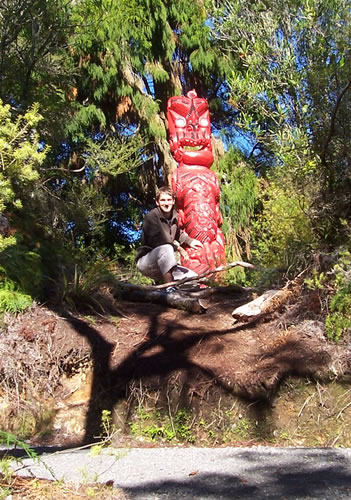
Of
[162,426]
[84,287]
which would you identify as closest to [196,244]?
[84,287]

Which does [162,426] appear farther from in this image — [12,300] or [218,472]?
[12,300]

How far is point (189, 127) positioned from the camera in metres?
10.4

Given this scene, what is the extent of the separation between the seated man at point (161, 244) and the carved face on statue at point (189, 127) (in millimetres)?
2714

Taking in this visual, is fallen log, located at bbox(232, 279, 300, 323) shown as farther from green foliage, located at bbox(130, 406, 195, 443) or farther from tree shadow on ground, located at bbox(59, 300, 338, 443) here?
green foliage, located at bbox(130, 406, 195, 443)

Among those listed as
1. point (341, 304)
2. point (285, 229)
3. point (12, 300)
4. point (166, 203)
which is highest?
point (285, 229)

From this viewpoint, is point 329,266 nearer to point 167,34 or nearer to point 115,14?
point 115,14

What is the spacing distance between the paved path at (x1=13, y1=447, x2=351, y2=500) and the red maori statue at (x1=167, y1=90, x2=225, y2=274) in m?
5.02

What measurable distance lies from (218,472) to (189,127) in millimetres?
8190

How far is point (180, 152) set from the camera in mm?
10078

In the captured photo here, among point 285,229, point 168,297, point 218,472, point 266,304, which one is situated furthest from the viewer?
point 285,229

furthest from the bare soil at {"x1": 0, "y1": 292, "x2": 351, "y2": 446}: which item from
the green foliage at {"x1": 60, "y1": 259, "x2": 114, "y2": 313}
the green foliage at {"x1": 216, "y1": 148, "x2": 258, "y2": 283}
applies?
the green foliage at {"x1": 216, "y1": 148, "x2": 258, "y2": 283}

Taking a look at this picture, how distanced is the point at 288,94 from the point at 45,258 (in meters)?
3.56

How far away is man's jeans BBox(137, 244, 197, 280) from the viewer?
7191 millimetres

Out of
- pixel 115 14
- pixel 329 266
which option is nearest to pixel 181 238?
pixel 329 266
